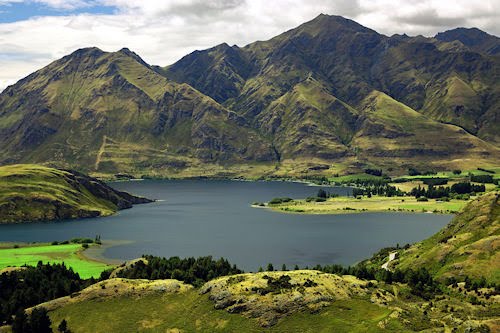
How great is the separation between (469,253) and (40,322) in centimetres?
12284

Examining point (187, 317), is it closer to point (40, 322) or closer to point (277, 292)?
point (277, 292)

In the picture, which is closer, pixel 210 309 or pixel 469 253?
pixel 210 309

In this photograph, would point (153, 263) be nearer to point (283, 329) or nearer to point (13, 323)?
point (13, 323)

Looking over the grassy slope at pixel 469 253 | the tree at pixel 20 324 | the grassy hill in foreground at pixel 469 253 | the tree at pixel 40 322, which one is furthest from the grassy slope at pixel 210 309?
the grassy slope at pixel 469 253

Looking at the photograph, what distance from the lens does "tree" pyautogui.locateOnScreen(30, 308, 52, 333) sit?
131m

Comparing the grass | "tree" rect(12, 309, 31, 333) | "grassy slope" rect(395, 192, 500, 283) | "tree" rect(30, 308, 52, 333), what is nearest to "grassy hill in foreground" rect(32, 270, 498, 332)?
the grass

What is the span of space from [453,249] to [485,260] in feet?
59.1

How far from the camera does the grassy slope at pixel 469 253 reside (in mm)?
163875

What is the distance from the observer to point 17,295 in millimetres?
157250

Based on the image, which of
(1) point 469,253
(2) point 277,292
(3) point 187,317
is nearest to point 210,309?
(3) point 187,317

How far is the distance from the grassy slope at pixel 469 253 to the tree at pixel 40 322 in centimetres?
10899

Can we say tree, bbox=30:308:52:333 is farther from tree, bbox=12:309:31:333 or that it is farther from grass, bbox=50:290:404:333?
grass, bbox=50:290:404:333

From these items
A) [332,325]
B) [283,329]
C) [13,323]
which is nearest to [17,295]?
[13,323]

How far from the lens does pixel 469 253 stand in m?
173
